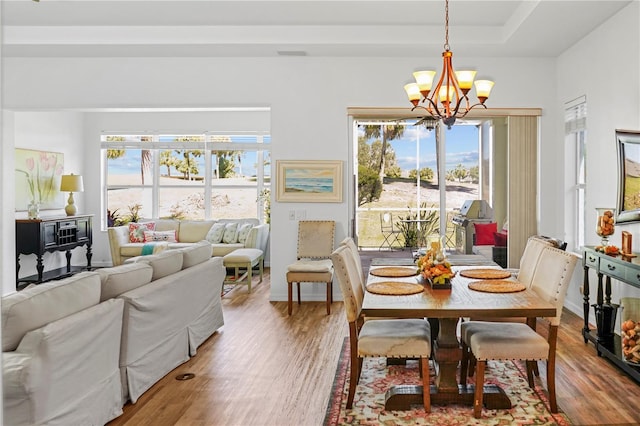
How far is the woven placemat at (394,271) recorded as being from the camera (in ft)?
11.6

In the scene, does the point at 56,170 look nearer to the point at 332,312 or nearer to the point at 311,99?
the point at 311,99

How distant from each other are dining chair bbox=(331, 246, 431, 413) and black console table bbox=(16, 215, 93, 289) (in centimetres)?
536

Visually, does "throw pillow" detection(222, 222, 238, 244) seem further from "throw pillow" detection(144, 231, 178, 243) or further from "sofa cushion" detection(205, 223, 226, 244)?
"throw pillow" detection(144, 231, 178, 243)

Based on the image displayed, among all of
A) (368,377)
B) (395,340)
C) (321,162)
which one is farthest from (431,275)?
(321,162)

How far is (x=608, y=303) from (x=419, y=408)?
1916 mm

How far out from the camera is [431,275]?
3.08 m

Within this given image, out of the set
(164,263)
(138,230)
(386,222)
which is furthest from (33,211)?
(386,222)

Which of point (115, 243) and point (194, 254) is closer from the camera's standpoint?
point (194, 254)

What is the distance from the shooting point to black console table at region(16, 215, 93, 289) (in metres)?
6.64

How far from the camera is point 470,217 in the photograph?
652 cm

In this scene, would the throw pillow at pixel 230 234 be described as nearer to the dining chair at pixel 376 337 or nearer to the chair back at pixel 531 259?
the dining chair at pixel 376 337

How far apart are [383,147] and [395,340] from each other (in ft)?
14.9

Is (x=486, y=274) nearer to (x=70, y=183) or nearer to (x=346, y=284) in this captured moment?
(x=346, y=284)

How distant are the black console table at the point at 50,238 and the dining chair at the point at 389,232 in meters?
4.70
